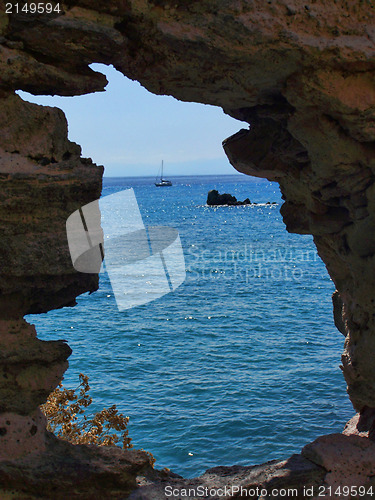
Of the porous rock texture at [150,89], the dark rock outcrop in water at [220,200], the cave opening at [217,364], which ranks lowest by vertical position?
the cave opening at [217,364]

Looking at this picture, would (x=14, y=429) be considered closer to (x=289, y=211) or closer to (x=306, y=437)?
(x=289, y=211)

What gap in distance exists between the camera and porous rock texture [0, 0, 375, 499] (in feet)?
23.6

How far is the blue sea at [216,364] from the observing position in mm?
17297

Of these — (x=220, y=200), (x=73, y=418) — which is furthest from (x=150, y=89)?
(x=220, y=200)

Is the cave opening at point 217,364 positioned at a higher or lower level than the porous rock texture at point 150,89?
lower

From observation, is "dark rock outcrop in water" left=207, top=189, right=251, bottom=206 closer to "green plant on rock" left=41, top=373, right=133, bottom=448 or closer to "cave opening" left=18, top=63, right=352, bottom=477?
"cave opening" left=18, top=63, right=352, bottom=477

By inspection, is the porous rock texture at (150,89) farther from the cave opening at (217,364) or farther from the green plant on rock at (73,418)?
the cave opening at (217,364)

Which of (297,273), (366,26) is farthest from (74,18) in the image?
(297,273)

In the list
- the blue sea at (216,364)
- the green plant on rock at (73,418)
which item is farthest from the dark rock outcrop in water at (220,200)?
the green plant on rock at (73,418)

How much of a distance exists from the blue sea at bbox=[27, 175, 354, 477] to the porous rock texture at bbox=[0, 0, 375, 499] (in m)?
8.26

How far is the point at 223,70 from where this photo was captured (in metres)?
7.72

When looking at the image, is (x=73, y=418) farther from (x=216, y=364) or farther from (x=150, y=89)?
(x=216, y=364)

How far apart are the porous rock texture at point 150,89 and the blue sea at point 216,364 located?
8256 millimetres

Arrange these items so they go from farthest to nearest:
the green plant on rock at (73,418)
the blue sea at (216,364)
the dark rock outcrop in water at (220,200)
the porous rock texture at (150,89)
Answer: the dark rock outcrop in water at (220,200), the blue sea at (216,364), the green plant on rock at (73,418), the porous rock texture at (150,89)
